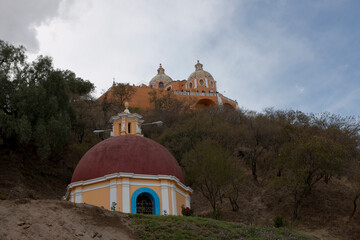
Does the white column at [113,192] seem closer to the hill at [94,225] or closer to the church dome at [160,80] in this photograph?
the hill at [94,225]

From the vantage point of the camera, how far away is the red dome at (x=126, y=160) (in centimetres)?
1867

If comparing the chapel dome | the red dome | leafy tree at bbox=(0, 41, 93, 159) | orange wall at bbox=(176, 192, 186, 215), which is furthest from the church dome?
orange wall at bbox=(176, 192, 186, 215)

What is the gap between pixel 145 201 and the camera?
60.7 ft

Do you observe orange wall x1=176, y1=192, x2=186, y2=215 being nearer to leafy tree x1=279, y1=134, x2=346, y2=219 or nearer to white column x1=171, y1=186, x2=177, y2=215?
white column x1=171, y1=186, x2=177, y2=215

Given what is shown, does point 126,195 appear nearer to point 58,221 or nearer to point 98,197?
point 98,197

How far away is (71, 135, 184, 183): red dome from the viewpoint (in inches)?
735

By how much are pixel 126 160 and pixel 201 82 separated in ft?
128

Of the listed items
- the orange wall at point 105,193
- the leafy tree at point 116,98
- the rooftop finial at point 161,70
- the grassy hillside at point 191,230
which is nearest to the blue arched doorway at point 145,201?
the orange wall at point 105,193

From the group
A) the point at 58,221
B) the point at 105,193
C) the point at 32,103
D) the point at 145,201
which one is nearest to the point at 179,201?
the point at 145,201

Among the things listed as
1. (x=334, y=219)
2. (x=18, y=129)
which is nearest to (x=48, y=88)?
(x=18, y=129)

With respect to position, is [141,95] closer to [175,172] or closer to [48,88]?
[48,88]

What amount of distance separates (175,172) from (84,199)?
170 inches

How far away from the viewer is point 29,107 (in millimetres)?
25078

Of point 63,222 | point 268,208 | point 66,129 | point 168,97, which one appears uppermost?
point 168,97
